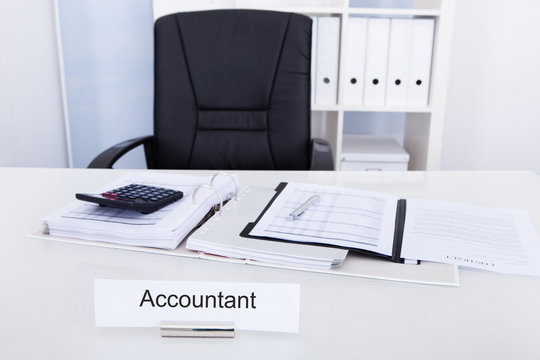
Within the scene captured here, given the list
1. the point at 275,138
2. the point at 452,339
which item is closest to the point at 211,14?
the point at 275,138

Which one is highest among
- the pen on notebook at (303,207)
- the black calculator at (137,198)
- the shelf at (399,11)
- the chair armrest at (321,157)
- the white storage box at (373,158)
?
the shelf at (399,11)

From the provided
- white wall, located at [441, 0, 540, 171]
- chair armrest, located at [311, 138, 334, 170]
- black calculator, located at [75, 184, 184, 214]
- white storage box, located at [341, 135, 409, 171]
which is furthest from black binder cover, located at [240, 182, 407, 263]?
white wall, located at [441, 0, 540, 171]

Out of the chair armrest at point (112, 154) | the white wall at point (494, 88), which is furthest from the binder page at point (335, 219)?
the white wall at point (494, 88)

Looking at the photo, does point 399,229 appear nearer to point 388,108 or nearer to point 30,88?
point 388,108

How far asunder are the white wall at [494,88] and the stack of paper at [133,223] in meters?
1.96

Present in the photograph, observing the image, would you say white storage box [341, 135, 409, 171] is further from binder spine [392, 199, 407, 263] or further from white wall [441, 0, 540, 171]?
binder spine [392, 199, 407, 263]

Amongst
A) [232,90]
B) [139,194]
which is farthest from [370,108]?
[139,194]

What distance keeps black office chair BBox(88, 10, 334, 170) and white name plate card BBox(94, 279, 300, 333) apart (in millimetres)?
958

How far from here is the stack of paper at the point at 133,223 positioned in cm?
72

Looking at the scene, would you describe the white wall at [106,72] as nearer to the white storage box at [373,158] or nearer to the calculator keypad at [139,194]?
the white storage box at [373,158]

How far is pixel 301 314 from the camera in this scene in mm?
571

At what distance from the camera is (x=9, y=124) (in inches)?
81.3

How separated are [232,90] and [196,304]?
104 centimetres

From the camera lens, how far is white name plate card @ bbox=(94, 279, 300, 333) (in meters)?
0.53
